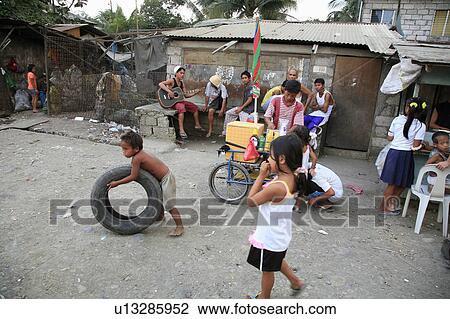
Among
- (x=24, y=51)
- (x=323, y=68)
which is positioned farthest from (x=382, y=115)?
(x=24, y=51)

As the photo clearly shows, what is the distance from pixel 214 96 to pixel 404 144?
4.87 metres

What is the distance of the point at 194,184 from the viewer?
5680mm

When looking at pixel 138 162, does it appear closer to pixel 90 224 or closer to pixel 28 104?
pixel 90 224

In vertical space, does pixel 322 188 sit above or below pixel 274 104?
below

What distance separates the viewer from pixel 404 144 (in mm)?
4727

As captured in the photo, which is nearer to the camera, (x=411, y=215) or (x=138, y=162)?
(x=138, y=162)

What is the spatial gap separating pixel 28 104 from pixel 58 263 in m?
9.52

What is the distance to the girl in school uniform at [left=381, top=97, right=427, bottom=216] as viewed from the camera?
4566 millimetres

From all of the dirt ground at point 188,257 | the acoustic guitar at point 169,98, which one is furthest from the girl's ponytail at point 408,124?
the acoustic guitar at point 169,98

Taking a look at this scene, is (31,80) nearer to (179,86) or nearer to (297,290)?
(179,86)

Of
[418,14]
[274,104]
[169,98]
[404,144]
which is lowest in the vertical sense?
[404,144]

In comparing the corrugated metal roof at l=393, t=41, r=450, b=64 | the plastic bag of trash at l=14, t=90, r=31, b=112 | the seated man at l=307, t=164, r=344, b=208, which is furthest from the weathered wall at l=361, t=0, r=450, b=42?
the plastic bag of trash at l=14, t=90, r=31, b=112
